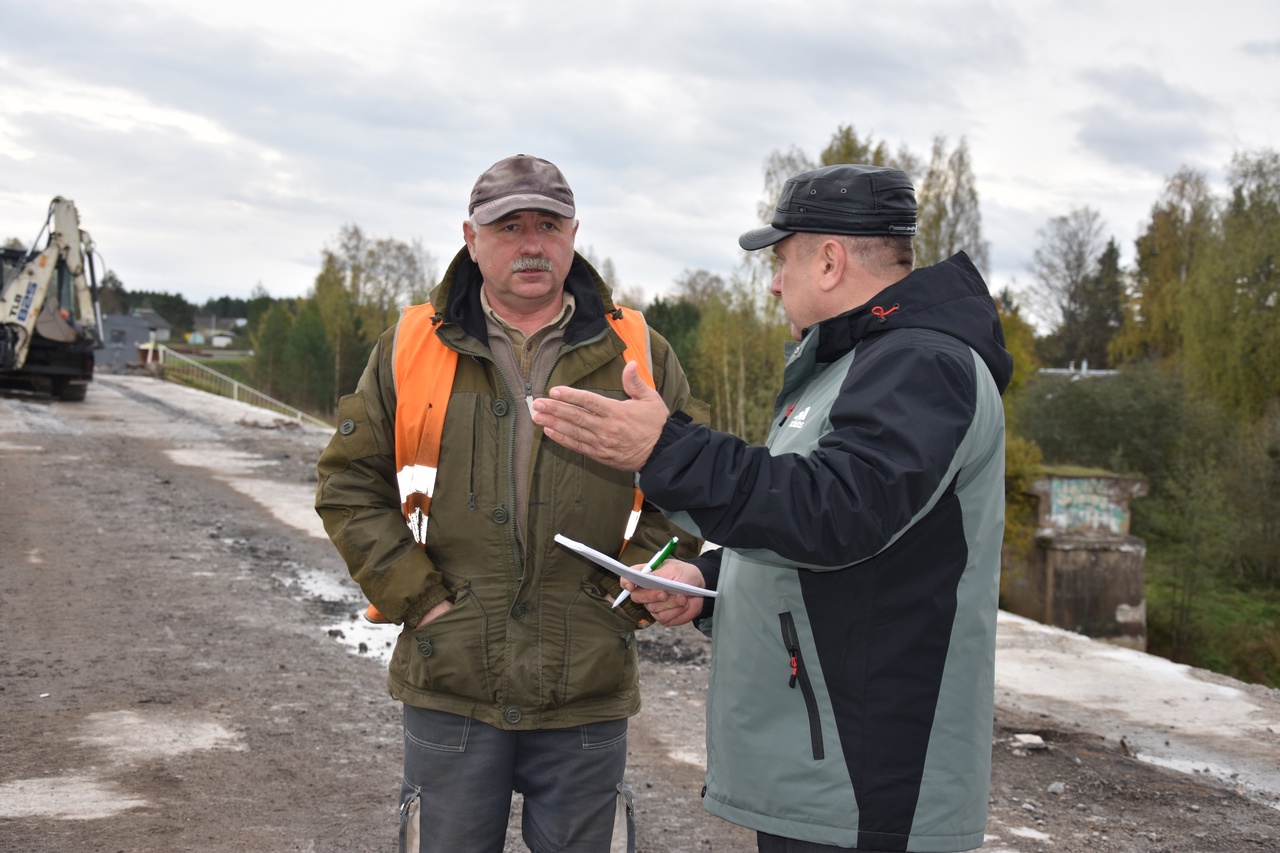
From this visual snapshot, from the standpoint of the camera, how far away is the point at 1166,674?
23.3ft

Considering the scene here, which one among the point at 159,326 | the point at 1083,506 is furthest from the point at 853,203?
the point at 159,326

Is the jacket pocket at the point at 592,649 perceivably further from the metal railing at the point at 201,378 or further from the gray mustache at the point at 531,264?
the metal railing at the point at 201,378

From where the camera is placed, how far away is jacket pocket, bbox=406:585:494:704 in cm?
269

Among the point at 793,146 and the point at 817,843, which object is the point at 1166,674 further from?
the point at 793,146

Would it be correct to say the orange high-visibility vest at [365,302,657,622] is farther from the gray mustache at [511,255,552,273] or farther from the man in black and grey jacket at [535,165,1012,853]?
the man in black and grey jacket at [535,165,1012,853]

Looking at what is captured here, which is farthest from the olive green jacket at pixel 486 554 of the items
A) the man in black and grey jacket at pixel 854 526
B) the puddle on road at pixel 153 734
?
the puddle on road at pixel 153 734

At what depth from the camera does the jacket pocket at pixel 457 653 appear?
2688 mm

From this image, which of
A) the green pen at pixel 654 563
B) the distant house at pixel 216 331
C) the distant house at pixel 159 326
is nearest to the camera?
the green pen at pixel 654 563

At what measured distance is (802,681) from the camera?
2.08m

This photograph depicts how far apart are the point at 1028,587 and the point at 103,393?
69.1 feet

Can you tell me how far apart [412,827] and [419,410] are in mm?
1011

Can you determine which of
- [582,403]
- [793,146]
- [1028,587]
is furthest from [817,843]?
[793,146]

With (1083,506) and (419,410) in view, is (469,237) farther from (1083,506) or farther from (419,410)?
(1083,506)

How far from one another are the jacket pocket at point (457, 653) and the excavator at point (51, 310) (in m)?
20.5
